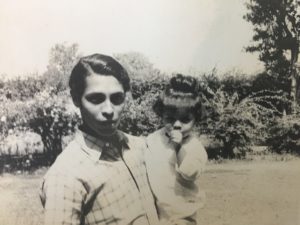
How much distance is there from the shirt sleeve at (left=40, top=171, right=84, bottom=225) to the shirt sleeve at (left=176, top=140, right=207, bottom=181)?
0.33 m

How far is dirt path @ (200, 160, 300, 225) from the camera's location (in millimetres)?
1836

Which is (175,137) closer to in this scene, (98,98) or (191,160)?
(191,160)

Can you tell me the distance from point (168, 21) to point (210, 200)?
61 cm

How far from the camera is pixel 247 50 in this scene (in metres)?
1.85

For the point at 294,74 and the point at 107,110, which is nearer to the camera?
the point at 107,110

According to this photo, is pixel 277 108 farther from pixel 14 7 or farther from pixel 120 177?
pixel 14 7

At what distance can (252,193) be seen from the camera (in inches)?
73.2

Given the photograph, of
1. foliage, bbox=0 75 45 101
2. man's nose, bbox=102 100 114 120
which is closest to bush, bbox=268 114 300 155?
man's nose, bbox=102 100 114 120

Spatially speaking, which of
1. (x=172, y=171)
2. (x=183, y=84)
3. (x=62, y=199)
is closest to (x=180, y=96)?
(x=183, y=84)

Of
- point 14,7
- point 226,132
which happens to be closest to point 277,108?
point 226,132

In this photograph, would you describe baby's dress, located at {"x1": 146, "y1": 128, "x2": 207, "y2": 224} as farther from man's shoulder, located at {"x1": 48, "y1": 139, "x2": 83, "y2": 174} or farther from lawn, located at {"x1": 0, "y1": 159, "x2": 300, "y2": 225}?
man's shoulder, located at {"x1": 48, "y1": 139, "x2": 83, "y2": 174}

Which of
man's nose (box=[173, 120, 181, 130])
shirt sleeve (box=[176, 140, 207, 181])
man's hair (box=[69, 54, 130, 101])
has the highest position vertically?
man's hair (box=[69, 54, 130, 101])

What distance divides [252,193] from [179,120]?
0.35 m

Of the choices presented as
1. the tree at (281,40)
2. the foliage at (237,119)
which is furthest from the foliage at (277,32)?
the foliage at (237,119)
